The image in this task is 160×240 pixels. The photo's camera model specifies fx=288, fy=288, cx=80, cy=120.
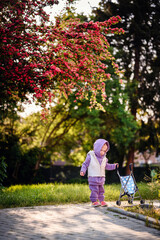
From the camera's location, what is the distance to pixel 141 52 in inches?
813

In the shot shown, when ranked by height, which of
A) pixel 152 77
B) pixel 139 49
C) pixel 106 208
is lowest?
pixel 106 208

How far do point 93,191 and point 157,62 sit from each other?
48.2ft

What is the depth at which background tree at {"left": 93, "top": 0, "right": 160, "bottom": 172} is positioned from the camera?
19266mm

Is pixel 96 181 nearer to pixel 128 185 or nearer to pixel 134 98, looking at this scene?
pixel 128 185

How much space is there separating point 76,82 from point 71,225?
5.18 metres

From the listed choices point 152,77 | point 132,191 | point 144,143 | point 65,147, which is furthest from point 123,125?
point 132,191

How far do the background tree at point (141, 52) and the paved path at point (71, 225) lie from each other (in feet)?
42.7

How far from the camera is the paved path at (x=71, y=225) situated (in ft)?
15.3

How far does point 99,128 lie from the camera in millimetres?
16859

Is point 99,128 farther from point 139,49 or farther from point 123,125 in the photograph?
point 139,49

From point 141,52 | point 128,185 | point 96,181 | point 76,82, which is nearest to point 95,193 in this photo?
point 96,181

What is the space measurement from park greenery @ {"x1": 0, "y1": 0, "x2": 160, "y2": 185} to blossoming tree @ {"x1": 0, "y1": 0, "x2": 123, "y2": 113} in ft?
0.09

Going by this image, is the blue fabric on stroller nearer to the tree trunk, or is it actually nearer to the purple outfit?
the purple outfit

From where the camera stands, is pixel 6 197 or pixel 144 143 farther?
pixel 144 143
